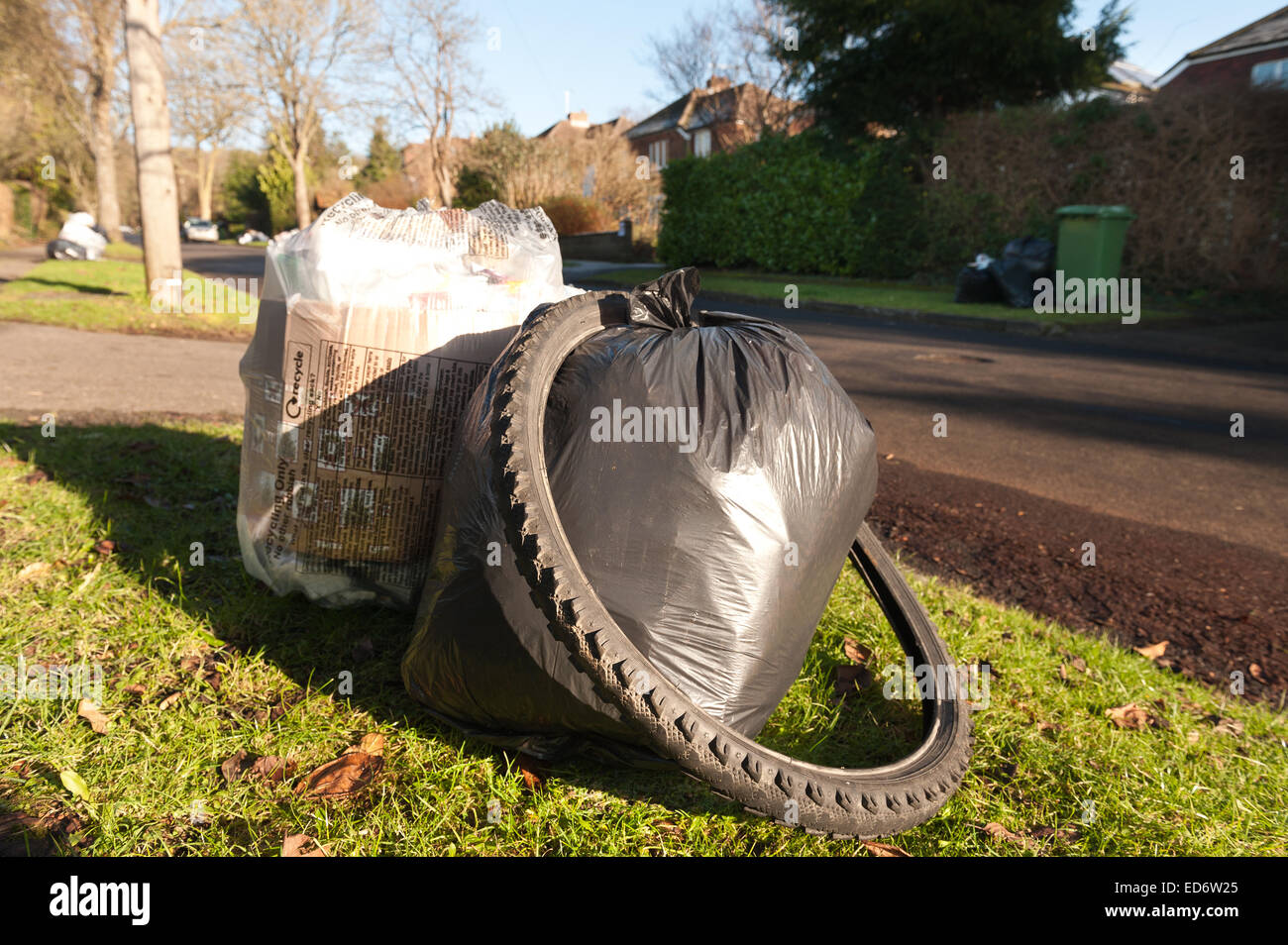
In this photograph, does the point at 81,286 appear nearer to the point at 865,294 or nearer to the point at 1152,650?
the point at 865,294

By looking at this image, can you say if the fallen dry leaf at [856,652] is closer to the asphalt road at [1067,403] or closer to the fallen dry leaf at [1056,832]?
the fallen dry leaf at [1056,832]

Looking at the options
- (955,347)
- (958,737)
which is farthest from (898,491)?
(955,347)

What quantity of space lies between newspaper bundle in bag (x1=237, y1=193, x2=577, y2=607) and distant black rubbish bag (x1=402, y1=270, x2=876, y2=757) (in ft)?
1.14

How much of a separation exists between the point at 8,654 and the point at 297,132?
39.2 meters

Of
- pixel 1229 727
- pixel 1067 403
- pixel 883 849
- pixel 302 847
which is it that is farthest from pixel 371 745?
pixel 1067 403

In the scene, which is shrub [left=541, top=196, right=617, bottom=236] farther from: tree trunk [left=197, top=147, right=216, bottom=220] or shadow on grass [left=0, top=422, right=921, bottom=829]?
tree trunk [left=197, top=147, right=216, bottom=220]

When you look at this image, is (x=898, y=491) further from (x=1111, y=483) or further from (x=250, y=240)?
(x=250, y=240)

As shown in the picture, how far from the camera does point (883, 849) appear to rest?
1801 millimetres

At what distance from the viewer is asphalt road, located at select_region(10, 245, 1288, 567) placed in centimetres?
444

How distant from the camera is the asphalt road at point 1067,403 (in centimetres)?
444

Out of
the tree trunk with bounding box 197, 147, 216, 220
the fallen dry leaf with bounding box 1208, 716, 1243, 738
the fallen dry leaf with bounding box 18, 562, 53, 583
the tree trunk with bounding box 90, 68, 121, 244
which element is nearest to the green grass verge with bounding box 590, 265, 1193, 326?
the fallen dry leaf with bounding box 1208, 716, 1243, 738

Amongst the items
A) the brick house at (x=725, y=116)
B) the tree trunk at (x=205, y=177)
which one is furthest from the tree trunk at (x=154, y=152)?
the tree trunk at (x=205, y=177)

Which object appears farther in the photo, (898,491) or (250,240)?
Result: (250,240)

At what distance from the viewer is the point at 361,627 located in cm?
262
